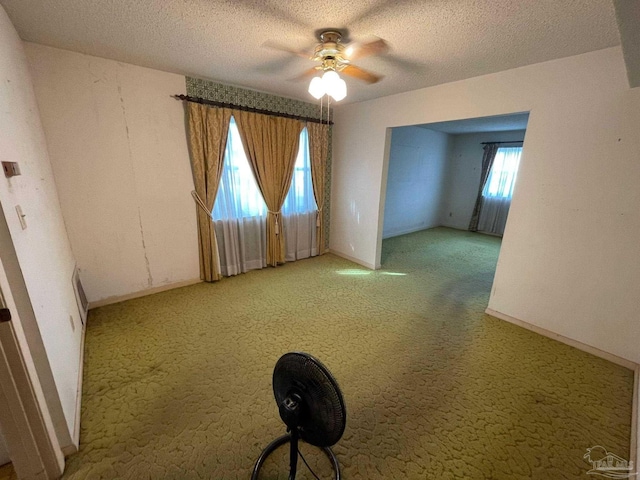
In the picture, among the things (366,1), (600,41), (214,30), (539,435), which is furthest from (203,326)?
(600,41)

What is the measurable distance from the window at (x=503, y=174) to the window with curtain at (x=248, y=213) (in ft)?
14.7

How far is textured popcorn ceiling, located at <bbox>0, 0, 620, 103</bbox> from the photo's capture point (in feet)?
4.84

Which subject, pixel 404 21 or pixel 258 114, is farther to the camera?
pixel 258 114

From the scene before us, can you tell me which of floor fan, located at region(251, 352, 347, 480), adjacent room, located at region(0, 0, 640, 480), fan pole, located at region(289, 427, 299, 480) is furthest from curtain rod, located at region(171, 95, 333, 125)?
fan pole, located at region(289, 427, 299, 480)

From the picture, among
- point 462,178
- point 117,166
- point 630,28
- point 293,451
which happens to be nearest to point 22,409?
point 293,451

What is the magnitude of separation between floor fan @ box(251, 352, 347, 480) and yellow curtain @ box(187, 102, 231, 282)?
2.45 meters

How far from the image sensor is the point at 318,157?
3.88 m

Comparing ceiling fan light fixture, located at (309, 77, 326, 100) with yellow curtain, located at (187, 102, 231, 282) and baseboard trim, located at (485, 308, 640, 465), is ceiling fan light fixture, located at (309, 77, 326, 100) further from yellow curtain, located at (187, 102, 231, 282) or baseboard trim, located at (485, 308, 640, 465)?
baseboard trim, located at (485, 308, 640, 465)

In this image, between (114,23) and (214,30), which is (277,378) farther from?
(114,23)

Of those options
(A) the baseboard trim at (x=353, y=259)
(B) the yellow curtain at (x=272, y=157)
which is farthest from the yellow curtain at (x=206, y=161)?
(A) the baseboard trim at (x=353, y=259)

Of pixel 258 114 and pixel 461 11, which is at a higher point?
pixel 461 11

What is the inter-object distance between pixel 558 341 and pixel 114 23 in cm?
423

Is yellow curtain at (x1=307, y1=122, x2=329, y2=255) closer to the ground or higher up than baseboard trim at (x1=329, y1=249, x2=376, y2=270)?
higher up

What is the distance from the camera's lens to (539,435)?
58.2 inches
